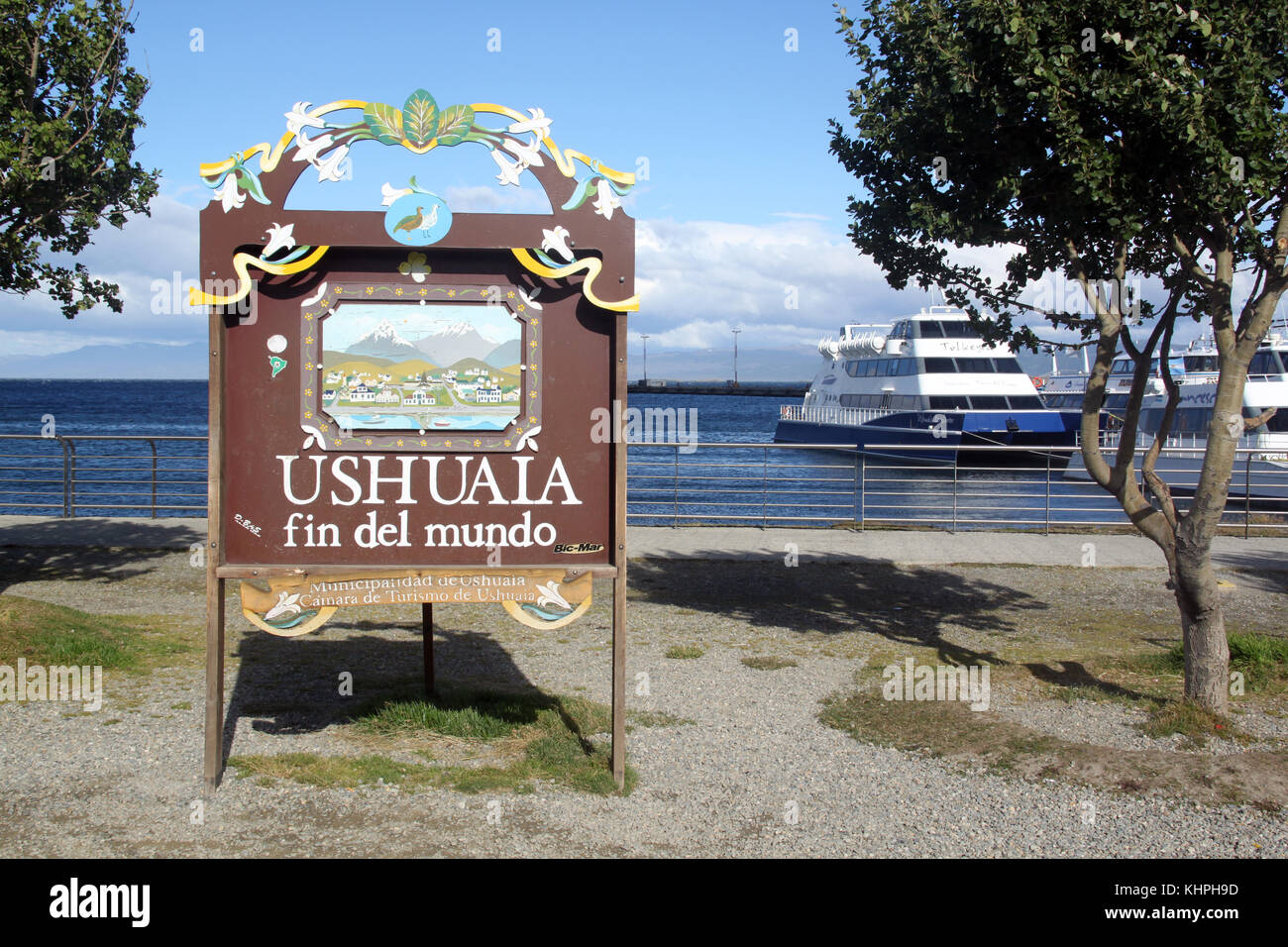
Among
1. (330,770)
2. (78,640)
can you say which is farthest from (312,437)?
(78,640)

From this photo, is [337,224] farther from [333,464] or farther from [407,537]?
[407,537]

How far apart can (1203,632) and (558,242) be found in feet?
15.2

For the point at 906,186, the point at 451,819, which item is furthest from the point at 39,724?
the point at 906,186

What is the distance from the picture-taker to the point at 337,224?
536 cm

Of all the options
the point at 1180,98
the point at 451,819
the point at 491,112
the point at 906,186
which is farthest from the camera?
the point at 906,186

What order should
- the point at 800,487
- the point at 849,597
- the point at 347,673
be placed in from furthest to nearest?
the point at 800,487 → the point at 849,597 → the point at 347,673

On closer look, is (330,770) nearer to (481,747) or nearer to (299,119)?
(481,747)

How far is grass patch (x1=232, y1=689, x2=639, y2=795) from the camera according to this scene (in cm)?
544

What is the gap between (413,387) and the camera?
218 inches

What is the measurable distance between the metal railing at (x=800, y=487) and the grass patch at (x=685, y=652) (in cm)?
298

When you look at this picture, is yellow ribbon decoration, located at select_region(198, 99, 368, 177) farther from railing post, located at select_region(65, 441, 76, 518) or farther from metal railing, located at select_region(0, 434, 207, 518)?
railing post, located at select_region(65, 441, 76, 518)

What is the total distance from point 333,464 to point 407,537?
0.54 m

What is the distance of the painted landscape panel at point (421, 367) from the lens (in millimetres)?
5496

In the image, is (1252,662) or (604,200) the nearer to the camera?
(604,200)
